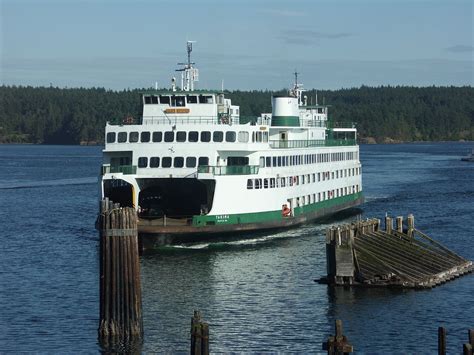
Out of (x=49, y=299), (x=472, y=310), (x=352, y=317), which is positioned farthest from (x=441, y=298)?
(x=49, y=299)

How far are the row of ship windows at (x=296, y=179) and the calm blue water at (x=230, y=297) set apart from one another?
2929 mm

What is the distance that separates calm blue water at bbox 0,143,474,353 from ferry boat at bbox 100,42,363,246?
4.52 feet

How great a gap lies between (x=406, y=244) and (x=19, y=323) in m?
20.0

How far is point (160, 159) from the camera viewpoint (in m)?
54.1

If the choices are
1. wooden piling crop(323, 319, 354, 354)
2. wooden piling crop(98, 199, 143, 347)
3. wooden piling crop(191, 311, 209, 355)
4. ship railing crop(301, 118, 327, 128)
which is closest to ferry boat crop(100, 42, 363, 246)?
A: ship railing crop(301, 118, 327, 128)

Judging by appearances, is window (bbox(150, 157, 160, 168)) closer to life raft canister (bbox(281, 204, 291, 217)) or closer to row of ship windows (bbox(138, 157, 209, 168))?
row of ship windows (bbox(138, 157, 209, 168))

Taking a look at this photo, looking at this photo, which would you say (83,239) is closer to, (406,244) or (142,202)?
(142,202)

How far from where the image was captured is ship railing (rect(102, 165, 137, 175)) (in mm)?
53656

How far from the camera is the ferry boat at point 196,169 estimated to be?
53.0 metres

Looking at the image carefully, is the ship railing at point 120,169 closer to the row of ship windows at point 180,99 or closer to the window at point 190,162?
the window at point 190,162

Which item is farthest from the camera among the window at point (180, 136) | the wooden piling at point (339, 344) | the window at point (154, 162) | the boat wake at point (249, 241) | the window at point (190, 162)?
the window at point (180, 136)

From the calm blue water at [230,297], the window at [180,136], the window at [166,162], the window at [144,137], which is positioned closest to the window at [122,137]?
the window at [144,137]

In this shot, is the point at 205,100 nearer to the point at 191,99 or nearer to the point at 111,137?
the point at 191,99

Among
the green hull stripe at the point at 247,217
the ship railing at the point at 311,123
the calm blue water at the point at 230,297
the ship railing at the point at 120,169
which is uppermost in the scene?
the ship railing at the point at 311,123
